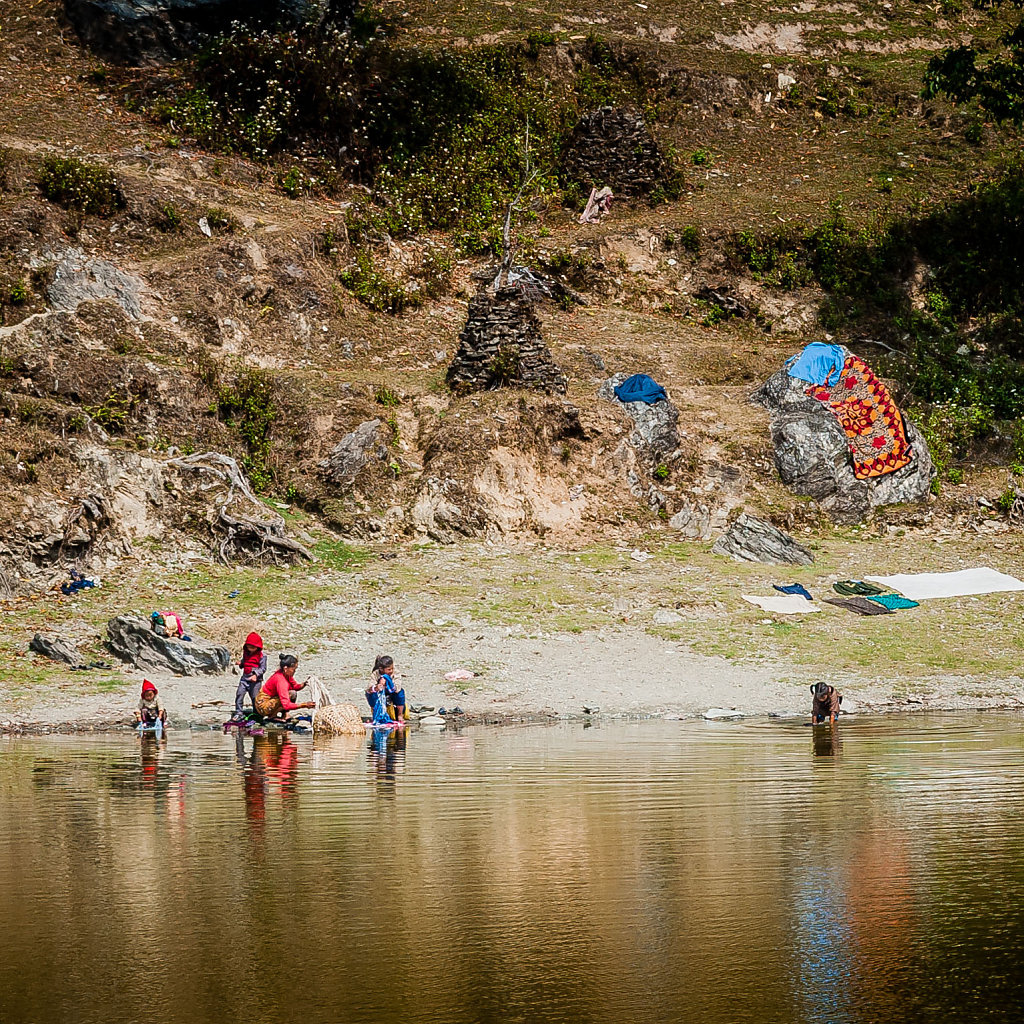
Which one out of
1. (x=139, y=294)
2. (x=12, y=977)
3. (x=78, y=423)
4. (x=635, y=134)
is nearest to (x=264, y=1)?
(x=635, y=134)

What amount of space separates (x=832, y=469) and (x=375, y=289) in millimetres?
11710

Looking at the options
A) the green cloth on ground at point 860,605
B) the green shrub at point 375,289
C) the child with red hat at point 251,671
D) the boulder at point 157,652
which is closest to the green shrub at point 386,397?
the green shrub at point 375,289

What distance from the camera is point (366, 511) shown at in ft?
79.5

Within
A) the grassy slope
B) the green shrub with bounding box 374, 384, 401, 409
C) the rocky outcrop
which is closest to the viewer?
the grassy slope

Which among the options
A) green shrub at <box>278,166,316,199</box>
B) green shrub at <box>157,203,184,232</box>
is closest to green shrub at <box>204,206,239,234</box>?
green shrub at <box>157,203,184,232</box>

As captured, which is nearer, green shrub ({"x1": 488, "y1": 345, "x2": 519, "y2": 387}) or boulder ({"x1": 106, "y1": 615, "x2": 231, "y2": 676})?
boulder ({"x1": 106, "y1": 615, "x2": 231, "y2": 676})

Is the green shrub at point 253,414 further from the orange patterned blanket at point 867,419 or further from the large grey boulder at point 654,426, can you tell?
the orange patterned blanket at point 867,419

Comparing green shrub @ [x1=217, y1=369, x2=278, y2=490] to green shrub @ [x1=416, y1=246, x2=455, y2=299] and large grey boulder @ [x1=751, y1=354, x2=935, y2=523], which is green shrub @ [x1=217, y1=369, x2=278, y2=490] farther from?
large grey boulder @ [x1=751, y1=354, x2=935, y2=523]

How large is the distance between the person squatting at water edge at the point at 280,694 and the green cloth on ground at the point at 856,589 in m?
10.5

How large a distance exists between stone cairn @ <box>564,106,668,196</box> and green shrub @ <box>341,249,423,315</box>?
8144mm

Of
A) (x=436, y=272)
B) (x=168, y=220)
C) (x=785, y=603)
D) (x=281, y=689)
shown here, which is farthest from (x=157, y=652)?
(x=436, y=272)

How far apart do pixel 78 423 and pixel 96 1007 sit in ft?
62.3

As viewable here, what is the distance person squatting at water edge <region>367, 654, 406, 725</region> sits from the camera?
50.5 ft

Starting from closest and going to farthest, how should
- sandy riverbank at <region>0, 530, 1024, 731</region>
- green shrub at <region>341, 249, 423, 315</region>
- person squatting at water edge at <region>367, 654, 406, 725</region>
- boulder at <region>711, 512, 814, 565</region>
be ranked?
person squatting at water edge at <region>367, 654, 406, 725</region>
sandy riverbank at <region>0, 530, 1024, 731</region>
boulder at <region>711, 512, 814, 565</region>
green shrub at <region>341, 249, 423, 315</region>
